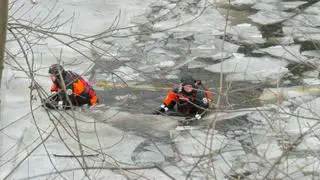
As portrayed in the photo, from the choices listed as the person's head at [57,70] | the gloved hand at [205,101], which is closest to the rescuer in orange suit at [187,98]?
the gloved hand at [205,101]

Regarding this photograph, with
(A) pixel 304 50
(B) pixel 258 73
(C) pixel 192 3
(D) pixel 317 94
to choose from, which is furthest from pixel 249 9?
(D) pixel 317 94

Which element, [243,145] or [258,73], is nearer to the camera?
[243,145]

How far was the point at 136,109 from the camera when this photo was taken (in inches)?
305

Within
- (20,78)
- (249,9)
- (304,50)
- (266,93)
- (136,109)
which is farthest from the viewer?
(249,9)

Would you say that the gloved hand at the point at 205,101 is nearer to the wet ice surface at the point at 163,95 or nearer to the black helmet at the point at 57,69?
the wet ice surface at the point at 163,95

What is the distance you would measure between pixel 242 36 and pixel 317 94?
2.64 metres

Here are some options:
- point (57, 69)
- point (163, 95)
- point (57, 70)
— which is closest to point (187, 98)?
point (163, 95)

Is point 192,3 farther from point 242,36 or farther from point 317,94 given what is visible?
point 317,94

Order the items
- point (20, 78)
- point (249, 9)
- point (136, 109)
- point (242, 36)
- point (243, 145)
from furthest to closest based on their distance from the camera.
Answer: point (249, 9)
point (242, 36)
point (20, 78)
point (136, 109)
point (243, 145)

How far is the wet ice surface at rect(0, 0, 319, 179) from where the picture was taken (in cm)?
606

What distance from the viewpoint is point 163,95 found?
28.2 ft

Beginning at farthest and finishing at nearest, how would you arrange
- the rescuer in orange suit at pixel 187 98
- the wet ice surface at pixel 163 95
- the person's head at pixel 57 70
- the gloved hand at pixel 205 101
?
the rescuer in orange suit at pixel 187 98 < the gloved hand at pixel 205 101 < the wet ice surface at pixel 163 95 < the person's head at pixel 57 70

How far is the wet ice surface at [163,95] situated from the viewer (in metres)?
6.06

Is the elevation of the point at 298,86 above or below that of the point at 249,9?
below
